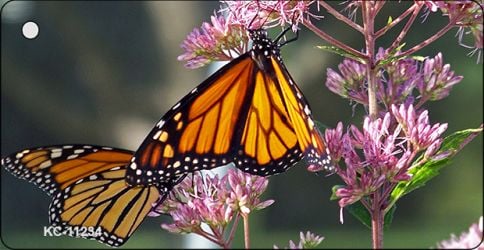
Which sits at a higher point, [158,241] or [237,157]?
[237,157]

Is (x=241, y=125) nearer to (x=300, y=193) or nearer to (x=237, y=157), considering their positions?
(x=237, y=157)

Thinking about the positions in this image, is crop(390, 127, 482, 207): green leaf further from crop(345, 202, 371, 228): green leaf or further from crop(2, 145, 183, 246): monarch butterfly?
crop(2, 145, 183, 246): monarch butterfly

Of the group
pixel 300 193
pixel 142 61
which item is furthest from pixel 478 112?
pixel 142 61

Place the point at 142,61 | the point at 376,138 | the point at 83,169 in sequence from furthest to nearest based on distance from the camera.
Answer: the point at 142,61 → the point at 83,169 → the point at 376,138

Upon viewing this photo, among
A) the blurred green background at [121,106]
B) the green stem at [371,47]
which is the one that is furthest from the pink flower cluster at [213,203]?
the blurred green background at [121,106]

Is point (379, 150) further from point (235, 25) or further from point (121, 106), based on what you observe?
point (121, 106)

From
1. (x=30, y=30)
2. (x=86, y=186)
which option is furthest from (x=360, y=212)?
(x=30, y=30)
